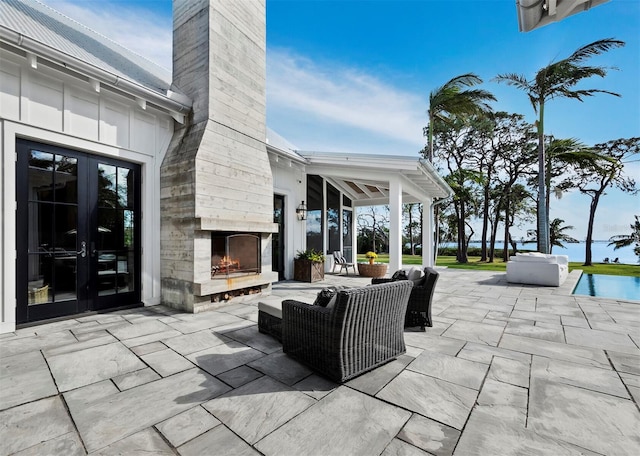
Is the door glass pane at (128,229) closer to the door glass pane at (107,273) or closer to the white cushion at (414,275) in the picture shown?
the door glass pane at (107,273)

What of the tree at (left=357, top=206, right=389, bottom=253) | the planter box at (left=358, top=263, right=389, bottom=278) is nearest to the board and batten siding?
the planter box at (left=358, top=263, right=389, bottom=278)

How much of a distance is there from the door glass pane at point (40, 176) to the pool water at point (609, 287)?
1000 centimetres

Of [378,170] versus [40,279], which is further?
[378,170]

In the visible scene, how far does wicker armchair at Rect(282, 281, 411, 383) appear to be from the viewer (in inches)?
87.5

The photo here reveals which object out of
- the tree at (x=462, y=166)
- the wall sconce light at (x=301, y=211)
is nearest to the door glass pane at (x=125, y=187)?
the wall sconce light at (x=301, y=211)

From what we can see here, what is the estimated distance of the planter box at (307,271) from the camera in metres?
7.35

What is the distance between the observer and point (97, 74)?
366 centimetres

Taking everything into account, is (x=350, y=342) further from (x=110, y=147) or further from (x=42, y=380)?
(x=110, y=147)

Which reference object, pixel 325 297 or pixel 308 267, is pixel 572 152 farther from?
pixel 325 297

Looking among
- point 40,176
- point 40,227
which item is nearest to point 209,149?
point 40,176

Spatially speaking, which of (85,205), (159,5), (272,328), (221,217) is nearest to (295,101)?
(159,5)

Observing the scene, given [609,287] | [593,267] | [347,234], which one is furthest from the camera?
[593,267]

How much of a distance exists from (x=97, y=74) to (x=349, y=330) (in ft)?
14.3

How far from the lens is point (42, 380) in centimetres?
227
